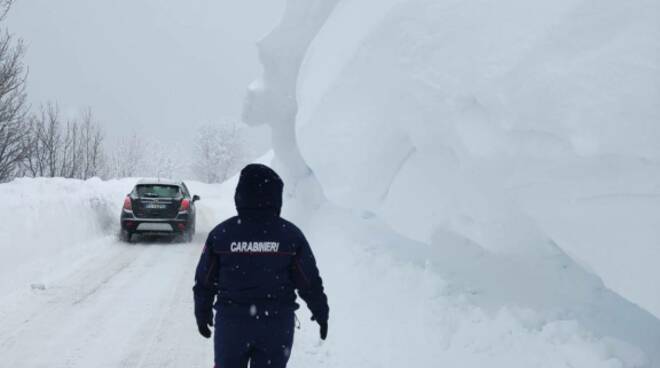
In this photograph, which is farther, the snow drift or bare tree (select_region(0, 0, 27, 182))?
bare tree (select_region(0, 0, 27, 182))

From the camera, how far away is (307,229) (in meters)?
11.2

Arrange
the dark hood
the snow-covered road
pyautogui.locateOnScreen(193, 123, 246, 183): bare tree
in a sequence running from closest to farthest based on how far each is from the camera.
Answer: the dark hood → the snow-covered road → pyautogui.locateOnScreen(193, 123, 246, 183): bare tree

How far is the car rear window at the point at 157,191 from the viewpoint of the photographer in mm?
12516

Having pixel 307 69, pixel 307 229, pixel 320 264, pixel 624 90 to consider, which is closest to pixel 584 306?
pixel 624 90

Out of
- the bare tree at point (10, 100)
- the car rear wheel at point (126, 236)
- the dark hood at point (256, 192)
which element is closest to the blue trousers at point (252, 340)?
the dark hood at point (256, 192)

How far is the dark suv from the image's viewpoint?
40.1 ft

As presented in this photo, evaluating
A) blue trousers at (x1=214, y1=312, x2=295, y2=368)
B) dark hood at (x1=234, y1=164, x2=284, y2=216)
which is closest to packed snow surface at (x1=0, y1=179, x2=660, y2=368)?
blue trousers at (x1=214, y1=312, x2=295, y2=368)

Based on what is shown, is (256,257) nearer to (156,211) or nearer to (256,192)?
(256,192)

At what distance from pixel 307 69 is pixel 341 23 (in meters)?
1.51

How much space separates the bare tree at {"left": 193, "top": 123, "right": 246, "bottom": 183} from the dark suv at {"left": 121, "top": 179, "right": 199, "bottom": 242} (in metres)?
54.0

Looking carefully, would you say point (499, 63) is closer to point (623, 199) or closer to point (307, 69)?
point (623, 199)

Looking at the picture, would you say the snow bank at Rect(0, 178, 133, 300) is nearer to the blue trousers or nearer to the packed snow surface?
the packed snow surface

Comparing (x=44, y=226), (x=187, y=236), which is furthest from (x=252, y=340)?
(x=187, y=236)

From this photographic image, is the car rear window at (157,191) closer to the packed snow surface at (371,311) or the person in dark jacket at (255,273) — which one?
the packed snow surface at (371,311)
